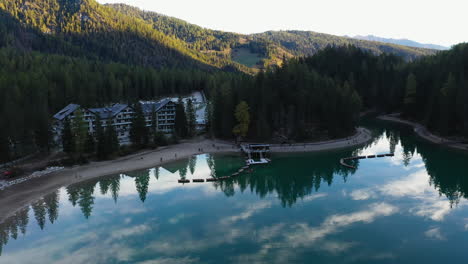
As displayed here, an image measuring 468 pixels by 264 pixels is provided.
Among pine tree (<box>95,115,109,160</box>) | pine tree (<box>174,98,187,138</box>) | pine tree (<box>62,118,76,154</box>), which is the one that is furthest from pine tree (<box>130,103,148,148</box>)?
pine tree (<box>62,118,76,154</box>)

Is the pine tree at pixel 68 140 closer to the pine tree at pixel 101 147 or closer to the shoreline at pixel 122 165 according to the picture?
the pine tree at pixel 101 147

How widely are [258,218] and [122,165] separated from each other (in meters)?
31.6

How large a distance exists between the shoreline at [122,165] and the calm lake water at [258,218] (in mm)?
2253

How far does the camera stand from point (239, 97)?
79.8 metres

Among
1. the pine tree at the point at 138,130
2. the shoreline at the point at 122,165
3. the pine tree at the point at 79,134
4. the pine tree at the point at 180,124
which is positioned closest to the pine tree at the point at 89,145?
the pine tree at the point at 79,134

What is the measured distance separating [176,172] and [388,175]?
37.9 metres

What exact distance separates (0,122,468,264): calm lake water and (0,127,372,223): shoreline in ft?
7.39

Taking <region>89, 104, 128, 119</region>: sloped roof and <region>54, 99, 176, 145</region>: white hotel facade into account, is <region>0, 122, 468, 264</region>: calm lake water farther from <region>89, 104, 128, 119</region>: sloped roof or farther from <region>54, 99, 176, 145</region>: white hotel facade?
<region>89, 104, 128, 119</region>: sloped roof

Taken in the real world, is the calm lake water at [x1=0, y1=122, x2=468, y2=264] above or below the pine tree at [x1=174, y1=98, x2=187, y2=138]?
below

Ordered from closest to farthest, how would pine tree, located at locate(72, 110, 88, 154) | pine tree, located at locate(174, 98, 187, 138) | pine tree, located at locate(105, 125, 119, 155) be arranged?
pine tree, located at locate(72, 110, 88, 154), pine tree, located at locate(105, 125, 119, 155), pine tree, located at locate(174, 98, 187, 138)

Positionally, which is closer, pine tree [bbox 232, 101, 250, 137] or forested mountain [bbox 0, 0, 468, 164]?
forested mountain [bbox 0, 0, 468, 164]

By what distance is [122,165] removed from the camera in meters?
60.7

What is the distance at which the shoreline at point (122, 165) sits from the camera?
46.2m

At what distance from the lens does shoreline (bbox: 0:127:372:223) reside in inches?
1817
